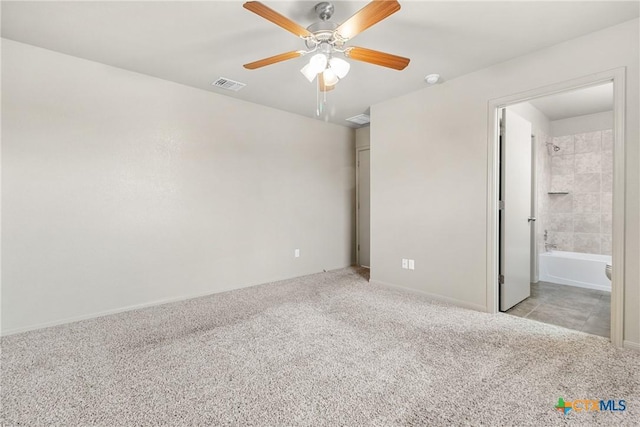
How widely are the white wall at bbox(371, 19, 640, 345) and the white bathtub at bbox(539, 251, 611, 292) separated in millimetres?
2136

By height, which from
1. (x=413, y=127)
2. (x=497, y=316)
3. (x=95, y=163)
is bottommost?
(x=497, y=316)

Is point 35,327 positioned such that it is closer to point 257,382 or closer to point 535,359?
point 257,382

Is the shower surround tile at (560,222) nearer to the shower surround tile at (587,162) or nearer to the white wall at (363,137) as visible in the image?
the shower surround tile at (587,162)

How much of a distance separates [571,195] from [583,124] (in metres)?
1.12

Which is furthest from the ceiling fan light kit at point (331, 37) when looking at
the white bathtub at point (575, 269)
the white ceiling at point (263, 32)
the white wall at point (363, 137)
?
the white bathtub at point (575, 269)

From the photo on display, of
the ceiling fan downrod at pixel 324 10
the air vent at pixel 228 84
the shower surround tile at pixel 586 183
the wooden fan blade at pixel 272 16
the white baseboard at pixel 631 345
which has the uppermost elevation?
the air vent at pixel 228 84

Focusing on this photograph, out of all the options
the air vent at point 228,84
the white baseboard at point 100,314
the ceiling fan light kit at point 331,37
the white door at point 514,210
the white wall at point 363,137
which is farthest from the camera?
the white wall at point 363,137

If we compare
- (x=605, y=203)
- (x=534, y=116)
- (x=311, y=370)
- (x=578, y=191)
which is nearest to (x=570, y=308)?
(x=605, y=203)

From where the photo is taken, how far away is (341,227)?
514 cm

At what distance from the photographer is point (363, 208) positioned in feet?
17.3

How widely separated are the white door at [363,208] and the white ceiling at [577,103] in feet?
8.30

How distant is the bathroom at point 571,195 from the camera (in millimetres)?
3932

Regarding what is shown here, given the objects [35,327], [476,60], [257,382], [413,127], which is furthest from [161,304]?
[476,60]

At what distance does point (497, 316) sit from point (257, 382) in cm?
244
